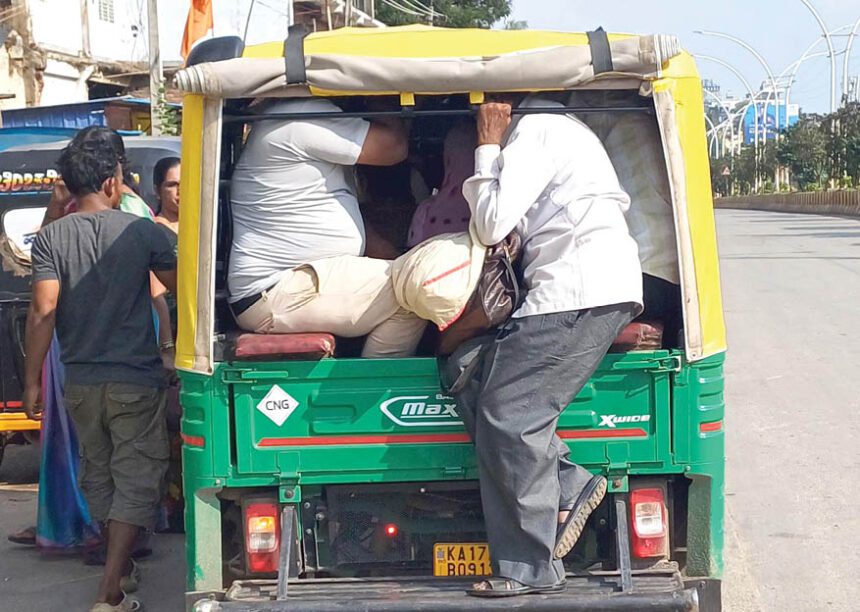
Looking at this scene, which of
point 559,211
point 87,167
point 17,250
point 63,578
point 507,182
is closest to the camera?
point 507,182

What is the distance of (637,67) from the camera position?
373 cm

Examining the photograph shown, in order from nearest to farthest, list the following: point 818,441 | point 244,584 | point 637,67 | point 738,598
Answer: point 637,67 → point 244,584 → point 738,598 → point 818,441

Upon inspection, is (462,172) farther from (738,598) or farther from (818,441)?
(818,441)

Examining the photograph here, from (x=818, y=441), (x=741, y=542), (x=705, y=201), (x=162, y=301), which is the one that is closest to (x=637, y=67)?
(x=705, y=201)

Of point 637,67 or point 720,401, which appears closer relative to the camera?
point 637,67

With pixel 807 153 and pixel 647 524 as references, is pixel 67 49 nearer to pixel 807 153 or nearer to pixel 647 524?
pixel 647 524

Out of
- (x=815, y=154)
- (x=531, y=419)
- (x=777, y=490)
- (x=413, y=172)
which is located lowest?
(x=777, y=490)

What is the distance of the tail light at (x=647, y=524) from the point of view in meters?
4.01

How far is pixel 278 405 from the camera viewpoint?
3953mm

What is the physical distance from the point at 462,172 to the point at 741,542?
279 centimetres

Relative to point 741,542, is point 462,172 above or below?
above

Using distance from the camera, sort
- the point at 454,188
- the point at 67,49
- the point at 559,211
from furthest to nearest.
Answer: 1. the point at 67,49
2. the point at 454,188
3. the point at 559,211

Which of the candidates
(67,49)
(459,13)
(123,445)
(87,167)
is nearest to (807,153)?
(459,13)

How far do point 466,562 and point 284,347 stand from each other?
3.11 feet
